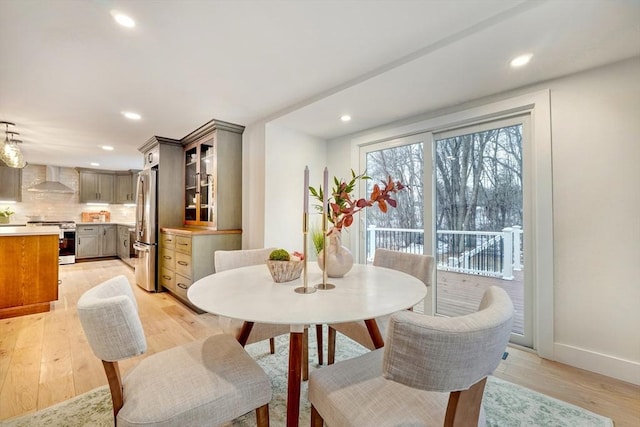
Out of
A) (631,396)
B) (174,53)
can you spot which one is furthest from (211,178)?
(631,396)

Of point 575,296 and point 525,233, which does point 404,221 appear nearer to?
point 525,233

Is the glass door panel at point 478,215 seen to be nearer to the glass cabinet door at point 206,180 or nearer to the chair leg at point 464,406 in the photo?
the chair leg at point 464,406

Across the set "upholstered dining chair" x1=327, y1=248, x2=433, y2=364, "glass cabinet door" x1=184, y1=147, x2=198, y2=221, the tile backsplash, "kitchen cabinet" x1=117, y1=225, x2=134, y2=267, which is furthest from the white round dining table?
the tile backsplash

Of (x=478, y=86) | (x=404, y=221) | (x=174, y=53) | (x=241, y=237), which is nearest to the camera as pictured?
(x=174, y=53)

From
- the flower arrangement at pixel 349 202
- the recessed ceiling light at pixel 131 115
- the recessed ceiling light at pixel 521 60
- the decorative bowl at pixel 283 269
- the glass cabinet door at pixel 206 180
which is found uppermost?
the recessed ceiling light at pixel 131 115

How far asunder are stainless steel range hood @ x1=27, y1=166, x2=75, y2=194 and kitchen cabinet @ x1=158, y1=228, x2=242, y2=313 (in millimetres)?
4372

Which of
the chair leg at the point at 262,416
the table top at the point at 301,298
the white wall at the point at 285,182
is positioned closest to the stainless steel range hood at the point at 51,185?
the white wall at the point at 285,182

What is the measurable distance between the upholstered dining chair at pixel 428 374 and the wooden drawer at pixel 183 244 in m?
2.64

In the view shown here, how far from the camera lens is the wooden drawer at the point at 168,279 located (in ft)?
11.7

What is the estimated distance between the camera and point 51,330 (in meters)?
2.66

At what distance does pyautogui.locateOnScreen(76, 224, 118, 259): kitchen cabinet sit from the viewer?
6215 mm

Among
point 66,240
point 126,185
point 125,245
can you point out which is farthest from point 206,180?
point 126,185

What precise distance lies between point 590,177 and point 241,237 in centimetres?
333

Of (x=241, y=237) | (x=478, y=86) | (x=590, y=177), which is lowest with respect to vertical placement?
(x=241, y=237)
